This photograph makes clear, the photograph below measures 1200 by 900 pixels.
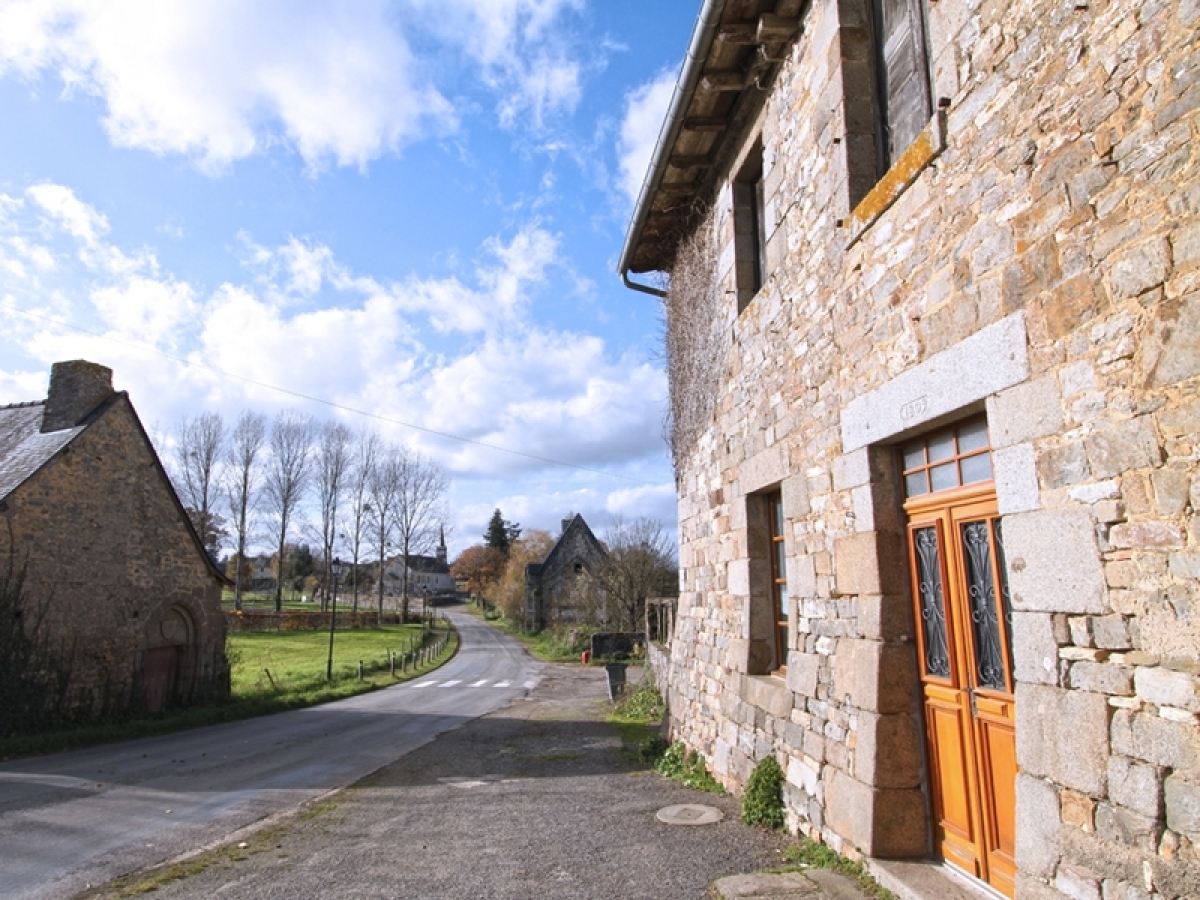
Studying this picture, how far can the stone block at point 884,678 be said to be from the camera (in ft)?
13.3

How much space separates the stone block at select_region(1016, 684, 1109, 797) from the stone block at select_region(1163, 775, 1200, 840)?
0.23m

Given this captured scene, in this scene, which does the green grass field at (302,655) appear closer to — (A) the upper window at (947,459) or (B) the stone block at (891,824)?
(B) the stone block at (891,824)

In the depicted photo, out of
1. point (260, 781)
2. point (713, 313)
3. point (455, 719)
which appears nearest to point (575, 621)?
point (455, 719)

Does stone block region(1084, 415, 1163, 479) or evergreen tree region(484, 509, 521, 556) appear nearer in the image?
stone block region(1084, 415, 1163, 479)

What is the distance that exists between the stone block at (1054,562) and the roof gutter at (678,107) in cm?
440

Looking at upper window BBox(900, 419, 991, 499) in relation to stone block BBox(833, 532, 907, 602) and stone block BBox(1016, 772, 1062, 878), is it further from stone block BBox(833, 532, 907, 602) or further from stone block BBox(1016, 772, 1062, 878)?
stone block BBox(1016, 772, 1062, 878)

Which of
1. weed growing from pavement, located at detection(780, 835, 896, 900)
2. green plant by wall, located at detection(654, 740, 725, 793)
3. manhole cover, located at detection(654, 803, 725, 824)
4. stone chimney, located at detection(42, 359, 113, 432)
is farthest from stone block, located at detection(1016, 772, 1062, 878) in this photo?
stone chimney, located at detection(42, 359, 113, 432)

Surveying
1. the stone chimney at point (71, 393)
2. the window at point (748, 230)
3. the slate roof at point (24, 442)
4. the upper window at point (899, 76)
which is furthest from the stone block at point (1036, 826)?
the stone chimney at point (71, 393)

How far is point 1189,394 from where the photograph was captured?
8.00 feet

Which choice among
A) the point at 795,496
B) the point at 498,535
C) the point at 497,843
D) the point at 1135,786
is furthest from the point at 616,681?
the point at 498,535

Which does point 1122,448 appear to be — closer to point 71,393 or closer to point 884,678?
point 884,678

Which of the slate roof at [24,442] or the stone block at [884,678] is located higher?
the slate roof at [24,442]

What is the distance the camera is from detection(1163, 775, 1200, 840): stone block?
2344 millimetres

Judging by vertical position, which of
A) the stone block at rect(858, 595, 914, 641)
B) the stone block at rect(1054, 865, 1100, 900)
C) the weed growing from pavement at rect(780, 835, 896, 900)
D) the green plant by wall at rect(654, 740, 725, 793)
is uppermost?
the stone block at rect(858, 595, 914, 641)
